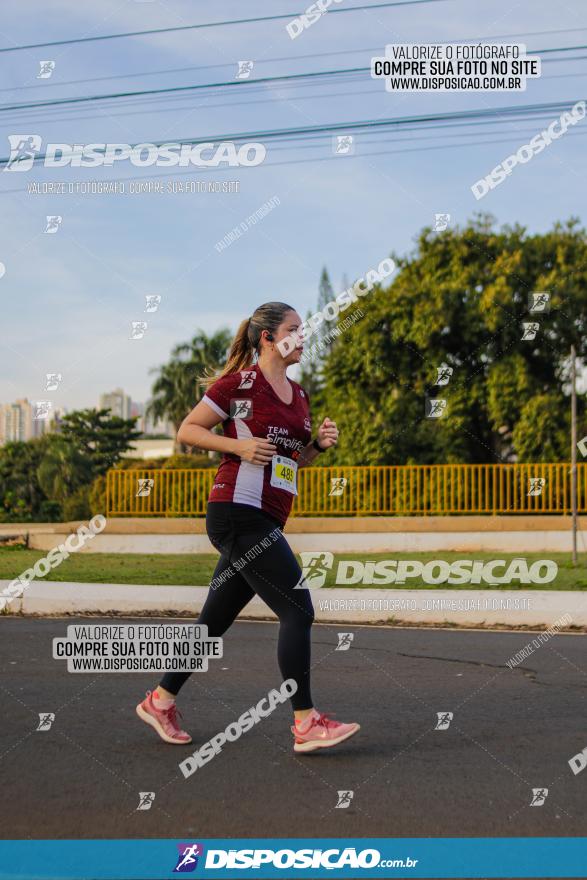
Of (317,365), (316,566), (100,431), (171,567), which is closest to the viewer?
(171,567)

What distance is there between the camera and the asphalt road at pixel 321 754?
3684mm

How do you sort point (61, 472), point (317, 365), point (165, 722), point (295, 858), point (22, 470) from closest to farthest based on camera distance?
1. point (295, 858)
2. point (165, 722)
3. point (61, 472)
4. point (22, 470)
5. point (317, 365)

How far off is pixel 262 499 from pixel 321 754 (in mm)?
1144

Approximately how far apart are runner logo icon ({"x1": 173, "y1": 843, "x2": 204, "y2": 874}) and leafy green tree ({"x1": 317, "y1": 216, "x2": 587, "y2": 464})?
21.7 m

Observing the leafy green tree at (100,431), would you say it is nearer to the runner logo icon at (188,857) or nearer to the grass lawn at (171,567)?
the grass lawn at (171,567)

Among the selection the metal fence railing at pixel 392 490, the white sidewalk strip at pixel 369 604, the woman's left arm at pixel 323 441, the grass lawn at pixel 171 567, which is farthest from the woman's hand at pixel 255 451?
the metal fence railing at pixel 392 490

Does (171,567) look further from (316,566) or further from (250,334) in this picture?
(250,334)

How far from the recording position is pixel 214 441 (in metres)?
4.57

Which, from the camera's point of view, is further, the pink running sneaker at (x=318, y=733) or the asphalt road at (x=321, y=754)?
the pink running sneaker at (x=318, y=733)

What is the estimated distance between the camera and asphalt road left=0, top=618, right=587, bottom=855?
12.1ft

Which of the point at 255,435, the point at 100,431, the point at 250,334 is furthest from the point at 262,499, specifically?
the point at 100,431

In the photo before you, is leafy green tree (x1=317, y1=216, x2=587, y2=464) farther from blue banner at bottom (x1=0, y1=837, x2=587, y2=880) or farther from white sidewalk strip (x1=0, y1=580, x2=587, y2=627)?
blue banner at bottom (x1=0, y1=837, x2=587, y2=880)

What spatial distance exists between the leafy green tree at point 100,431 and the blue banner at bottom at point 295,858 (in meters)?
51.6

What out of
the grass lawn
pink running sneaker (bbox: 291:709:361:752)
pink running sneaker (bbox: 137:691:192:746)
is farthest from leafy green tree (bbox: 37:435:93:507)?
pink running sneaker (bbox: 291:709:361:752)
